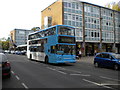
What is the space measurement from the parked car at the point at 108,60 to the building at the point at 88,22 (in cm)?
1859

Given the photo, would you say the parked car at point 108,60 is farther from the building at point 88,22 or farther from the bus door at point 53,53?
the building at point 88,22

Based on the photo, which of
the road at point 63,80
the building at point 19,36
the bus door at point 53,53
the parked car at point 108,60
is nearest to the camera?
the road at point 63,80

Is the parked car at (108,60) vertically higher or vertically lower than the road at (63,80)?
higher

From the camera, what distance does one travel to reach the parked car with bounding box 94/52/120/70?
1365cm

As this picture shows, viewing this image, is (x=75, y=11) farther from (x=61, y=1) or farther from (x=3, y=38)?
(x=3, y=38)

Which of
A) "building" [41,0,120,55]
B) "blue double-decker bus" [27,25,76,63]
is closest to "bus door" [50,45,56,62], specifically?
"blue double-decker bus" [27,25,76,63]

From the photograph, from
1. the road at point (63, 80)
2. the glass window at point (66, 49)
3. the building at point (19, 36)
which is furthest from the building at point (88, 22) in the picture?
the building at point (19, 36)

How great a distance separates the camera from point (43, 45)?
19016 millimetres

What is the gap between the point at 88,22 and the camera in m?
40.3

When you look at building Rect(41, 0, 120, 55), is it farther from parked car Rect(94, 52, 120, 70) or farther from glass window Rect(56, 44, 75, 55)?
parked car Rect(94, 52, 120, 70)

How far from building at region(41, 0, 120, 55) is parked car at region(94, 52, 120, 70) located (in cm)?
1859

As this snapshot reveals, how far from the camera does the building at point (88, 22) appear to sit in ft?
121

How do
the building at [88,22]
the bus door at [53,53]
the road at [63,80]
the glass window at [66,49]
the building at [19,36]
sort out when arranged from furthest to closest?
the building at [19,36] < the building at [88,22] < the bus door at [53,53] < the glass window at [66,49] < the road at [63,80]

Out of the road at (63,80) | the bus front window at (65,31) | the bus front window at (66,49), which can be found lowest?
the road at (63,80)
